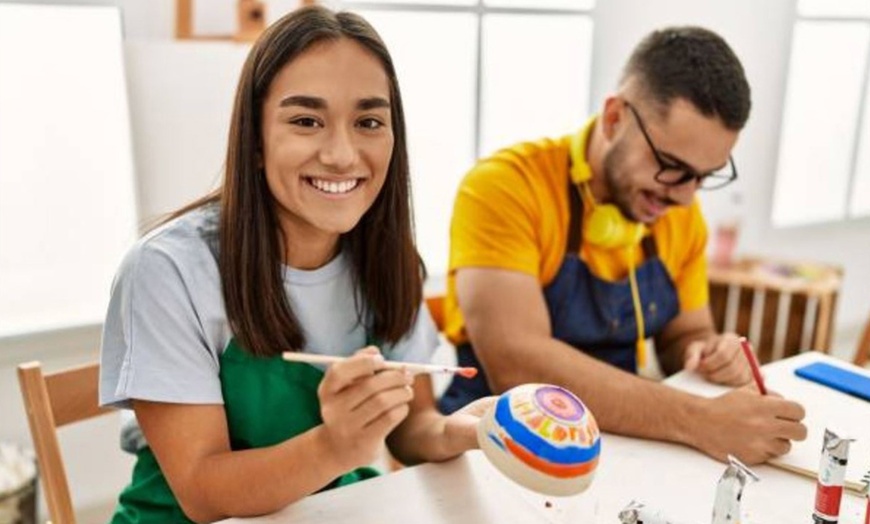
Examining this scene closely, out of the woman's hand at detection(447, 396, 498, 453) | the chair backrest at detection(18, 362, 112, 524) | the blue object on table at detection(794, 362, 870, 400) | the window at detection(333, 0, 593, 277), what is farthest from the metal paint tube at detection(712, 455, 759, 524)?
the window at detection(333, 0, 593, 277)

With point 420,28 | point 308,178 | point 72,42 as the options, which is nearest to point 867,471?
point 308,178

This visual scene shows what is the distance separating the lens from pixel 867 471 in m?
1.15

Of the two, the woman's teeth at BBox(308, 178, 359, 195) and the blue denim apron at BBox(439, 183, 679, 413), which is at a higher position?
the woman's teeth at BBox(308, 178, 359, 195)

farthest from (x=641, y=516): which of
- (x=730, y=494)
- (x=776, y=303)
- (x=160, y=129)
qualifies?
(x=776, y=303)

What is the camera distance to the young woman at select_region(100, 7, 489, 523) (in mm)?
994

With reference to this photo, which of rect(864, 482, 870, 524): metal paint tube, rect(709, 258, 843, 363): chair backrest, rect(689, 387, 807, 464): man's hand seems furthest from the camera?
rect(709, 258, 843, 363): chair backrest

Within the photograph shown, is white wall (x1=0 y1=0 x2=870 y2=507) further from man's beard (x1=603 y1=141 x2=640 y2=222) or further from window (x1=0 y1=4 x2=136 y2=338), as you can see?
man's beard (x1=603 y1=141 x2=640 y2=222)

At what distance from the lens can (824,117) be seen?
3.48 meters

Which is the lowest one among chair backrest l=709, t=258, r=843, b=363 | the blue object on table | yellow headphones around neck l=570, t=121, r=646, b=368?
→ chair backrest l=709, t=258, r=843, b=363

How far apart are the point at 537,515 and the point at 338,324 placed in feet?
1.47

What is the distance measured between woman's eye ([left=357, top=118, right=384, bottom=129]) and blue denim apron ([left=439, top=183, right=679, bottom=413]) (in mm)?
625

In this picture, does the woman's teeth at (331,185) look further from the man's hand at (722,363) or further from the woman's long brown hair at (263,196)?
the man's hand at (722,363)

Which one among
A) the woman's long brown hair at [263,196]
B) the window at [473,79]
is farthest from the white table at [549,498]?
the window at [473,79]

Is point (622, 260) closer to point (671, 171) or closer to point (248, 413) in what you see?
point (671, 171)
